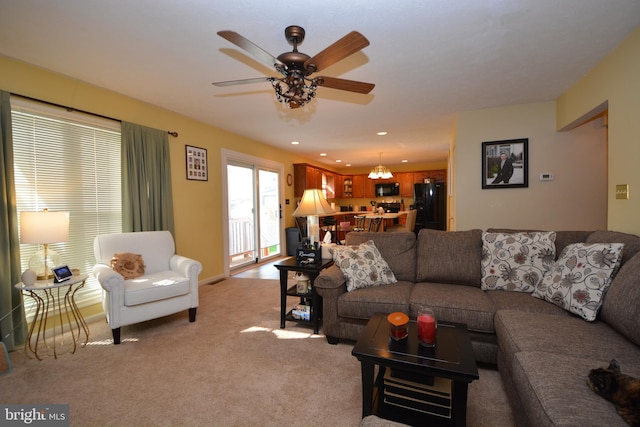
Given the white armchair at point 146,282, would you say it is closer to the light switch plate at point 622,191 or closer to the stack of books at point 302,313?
the stack of books at point 302,313

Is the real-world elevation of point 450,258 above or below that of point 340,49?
below

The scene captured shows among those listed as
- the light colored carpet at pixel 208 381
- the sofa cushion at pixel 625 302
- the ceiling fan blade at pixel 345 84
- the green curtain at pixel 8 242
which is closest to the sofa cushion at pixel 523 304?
the sofa cushion at pixel 625 302

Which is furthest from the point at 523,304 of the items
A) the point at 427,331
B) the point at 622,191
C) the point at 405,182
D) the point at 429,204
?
the point at 405,182

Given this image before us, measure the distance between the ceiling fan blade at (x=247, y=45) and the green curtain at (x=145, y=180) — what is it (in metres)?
2.41

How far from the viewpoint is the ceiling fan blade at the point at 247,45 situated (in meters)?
1.50

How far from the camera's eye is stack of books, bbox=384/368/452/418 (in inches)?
56.3

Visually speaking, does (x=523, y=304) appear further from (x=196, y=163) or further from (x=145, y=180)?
(x=196, y=163)

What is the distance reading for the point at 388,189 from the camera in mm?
9570

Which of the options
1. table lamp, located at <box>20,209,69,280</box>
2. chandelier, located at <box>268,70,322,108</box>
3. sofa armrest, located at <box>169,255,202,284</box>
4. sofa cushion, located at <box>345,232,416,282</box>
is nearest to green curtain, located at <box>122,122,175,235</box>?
sofa armrest, located at <box>169,255,202,284</box>

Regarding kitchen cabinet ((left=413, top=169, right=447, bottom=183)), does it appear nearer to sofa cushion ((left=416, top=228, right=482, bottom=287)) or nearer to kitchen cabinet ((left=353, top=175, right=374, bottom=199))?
kitchen cabinet ((left=353, top=175, right=374, bottom=199))

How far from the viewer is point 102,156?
3209 millimetres

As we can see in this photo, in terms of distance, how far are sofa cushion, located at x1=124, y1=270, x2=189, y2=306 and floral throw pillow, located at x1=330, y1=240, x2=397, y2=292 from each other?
156 cm

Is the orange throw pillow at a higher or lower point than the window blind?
lower

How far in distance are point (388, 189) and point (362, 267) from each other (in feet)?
24.1
